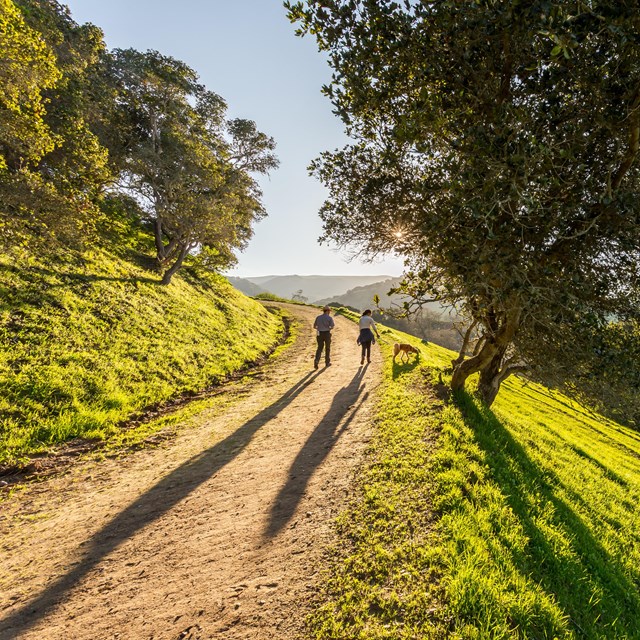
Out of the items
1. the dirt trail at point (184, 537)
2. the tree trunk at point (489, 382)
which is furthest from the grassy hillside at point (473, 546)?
the tree trunk at point (489, 382)

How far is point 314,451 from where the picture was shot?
8.48 metres

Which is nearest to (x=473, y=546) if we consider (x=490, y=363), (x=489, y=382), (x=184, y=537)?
(x=184, y=537)

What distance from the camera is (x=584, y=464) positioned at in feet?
40.7

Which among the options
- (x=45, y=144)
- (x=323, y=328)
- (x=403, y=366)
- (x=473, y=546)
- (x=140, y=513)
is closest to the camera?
(x=473, y=546)

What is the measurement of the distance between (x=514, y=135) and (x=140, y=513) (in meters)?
10.1

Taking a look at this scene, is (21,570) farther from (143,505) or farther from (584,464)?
(584,464)

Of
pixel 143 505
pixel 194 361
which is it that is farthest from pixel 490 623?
pixel 194 361

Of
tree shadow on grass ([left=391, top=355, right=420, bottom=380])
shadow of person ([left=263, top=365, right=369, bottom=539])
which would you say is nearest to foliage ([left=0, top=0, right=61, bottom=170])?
shadow of person ([left=263, top=365, right=369, bottom=539])

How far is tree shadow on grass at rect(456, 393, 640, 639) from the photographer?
473 cm

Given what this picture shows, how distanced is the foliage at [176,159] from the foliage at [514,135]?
16867mm

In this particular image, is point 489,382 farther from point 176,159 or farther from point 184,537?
point 176,159

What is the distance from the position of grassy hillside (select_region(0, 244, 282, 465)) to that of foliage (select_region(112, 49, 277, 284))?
4.72 metres

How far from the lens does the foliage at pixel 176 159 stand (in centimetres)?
2230

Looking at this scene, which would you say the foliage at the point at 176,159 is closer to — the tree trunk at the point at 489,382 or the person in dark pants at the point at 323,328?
the person in dark pants at the point at 323,328
